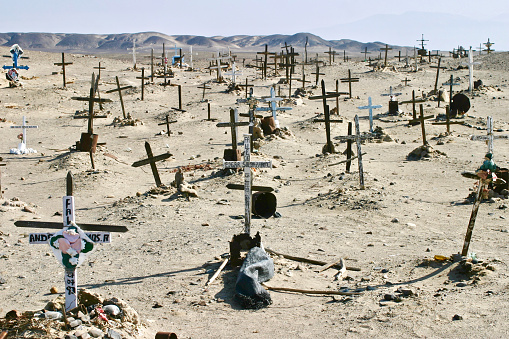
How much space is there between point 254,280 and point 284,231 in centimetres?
405

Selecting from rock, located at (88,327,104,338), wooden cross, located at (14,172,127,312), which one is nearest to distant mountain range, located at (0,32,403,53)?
wooden cross, located at (14,172,127,312)

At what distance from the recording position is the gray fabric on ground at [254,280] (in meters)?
7.77

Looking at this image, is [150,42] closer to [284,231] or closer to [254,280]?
[284,231]

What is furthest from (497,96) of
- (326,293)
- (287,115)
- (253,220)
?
(326,293)

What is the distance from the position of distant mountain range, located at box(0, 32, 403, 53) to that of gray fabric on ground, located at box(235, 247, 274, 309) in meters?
145

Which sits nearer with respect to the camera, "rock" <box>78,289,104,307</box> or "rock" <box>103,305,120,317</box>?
"rock" <box>103,305,120,317</box>

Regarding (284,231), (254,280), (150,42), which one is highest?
(150,42)

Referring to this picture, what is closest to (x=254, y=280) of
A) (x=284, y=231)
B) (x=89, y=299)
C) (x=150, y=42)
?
(x=89, y=299)

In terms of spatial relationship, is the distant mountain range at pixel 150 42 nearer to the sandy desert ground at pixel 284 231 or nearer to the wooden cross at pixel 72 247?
the sandy desert ground at pixel 284 231

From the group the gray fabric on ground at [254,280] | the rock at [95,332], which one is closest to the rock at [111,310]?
the rock at [95,332]

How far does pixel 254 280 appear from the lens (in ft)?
26.0

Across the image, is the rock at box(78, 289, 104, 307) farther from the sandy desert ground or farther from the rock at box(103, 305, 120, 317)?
the sandy desert ground

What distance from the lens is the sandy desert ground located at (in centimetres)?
730

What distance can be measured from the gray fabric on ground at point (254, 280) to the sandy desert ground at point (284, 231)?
0.52 feet
